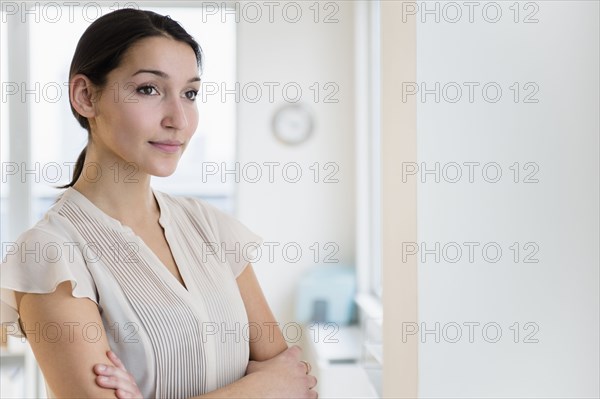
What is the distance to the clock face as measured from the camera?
3311mm

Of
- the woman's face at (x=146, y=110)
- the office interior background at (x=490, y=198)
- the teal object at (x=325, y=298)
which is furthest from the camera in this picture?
the teal object at (x=325, y=298)

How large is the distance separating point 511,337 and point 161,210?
79 cm

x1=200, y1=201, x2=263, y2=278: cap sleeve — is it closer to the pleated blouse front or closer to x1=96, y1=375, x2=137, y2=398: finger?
the pleated blouse front

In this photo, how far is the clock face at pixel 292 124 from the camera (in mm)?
3311

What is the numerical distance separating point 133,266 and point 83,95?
27cm

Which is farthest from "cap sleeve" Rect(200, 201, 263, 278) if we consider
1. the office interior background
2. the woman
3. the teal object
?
the teal object

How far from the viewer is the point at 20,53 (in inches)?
124

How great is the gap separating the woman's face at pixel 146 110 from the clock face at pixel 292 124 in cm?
227

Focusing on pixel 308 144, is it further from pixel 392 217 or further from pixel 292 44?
pixel 392 217

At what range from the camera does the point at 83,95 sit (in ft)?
3.33

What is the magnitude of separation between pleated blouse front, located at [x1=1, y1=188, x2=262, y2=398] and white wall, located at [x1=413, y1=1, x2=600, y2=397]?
1.63 ft

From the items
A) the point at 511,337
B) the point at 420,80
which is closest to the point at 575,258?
the point at 511,337

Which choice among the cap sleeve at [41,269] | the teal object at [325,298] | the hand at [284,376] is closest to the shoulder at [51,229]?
the cap sleeve at [41,269]

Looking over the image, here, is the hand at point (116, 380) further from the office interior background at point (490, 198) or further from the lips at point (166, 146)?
the office interior background at point (490, 198)
